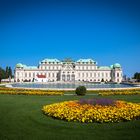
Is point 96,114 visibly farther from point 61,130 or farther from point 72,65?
point 72,65

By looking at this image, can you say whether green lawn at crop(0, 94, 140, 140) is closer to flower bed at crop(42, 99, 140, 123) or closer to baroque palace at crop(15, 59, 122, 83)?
flower bed at crop(42, 99, 140, 123)

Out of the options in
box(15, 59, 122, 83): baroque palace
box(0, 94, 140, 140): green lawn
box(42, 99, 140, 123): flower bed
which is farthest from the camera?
box(15, 59, 122, 83): baroque palace

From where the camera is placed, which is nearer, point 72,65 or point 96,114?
point 96,114

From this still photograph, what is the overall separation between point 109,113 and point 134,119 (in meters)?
1.39

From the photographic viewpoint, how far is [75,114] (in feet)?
35.9

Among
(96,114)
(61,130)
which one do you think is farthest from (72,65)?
(61,130)

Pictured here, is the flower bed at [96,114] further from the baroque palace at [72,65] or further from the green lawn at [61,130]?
the baroque palace at [72,65]

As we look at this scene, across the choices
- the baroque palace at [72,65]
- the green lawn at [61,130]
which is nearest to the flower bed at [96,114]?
the green lawn at [61,130]

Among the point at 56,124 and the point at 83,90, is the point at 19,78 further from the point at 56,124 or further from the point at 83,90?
the point at 56,124

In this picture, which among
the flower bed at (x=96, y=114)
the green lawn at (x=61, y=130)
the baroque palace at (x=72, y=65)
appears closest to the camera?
the green lawn at (x=61, y=130)

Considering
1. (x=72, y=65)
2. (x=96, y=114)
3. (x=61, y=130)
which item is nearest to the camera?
(x=61, y=130)

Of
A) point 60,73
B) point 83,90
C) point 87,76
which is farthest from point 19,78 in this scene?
point 83,90

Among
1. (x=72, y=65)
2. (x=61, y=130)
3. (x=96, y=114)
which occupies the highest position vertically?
(x=72, y=65)

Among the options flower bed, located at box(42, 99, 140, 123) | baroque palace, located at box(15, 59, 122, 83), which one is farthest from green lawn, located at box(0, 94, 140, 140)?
baroque palace, located at box(15, 59, 122, 83)
